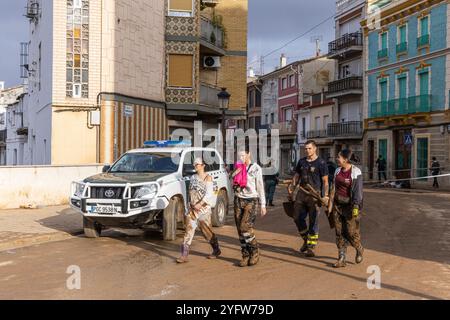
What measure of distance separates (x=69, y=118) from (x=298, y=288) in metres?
16.5

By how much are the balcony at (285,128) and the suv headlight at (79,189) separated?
43.5m

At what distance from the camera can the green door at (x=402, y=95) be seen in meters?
35.8

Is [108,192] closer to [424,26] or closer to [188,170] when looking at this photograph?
[188,170]

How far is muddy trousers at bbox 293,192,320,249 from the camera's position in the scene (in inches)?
365

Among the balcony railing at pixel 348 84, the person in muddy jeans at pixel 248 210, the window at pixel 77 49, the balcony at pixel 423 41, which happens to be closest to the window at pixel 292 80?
the balcony railing at pixel 348 84

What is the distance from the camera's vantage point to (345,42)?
4325 cm

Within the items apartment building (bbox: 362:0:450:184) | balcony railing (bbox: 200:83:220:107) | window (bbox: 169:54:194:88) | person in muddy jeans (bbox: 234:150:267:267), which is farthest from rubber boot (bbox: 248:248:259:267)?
apartment building (bbox: 362:0:450:184)

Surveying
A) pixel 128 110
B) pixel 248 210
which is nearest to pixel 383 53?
pixel 128 110

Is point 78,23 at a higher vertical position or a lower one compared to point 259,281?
higher

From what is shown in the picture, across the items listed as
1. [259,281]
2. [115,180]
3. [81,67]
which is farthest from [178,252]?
[81,67]

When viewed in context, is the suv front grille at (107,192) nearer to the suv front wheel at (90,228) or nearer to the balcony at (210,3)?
the suv front wheel at (90,228)

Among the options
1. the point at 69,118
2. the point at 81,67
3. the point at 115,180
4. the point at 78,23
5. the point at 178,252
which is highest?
the point at 78,23

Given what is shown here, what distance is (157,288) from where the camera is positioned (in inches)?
279
